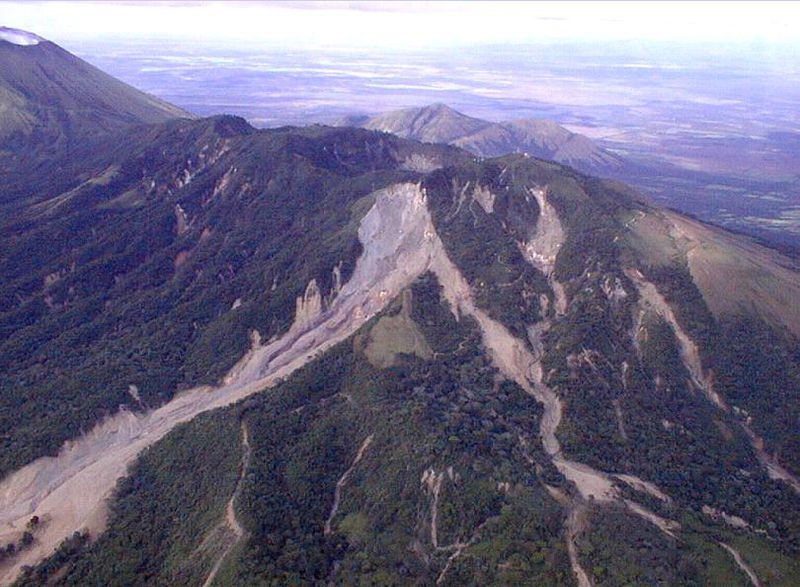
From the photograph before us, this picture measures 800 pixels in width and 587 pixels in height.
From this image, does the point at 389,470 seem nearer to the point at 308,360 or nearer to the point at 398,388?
the point at 398,388

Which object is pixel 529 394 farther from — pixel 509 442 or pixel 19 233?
pixel 19 233

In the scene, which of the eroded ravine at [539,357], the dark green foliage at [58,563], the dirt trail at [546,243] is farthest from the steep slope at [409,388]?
the dirt trail at [546,243]

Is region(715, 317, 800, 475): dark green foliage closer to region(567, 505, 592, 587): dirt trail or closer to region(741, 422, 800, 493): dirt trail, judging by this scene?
region(741, 422, 800, 493): dirt trail

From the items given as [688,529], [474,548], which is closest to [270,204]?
[474,548]

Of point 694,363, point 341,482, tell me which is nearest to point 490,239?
point 694,363

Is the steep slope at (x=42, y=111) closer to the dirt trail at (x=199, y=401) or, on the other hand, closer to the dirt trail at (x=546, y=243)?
the dirt trail at (x=199, y=401)

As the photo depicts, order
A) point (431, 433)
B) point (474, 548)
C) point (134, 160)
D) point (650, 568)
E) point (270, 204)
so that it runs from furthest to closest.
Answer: point (134, 160) < point (270, 204) < point (431, 433) < point (474, 548) < point (650, 568)
